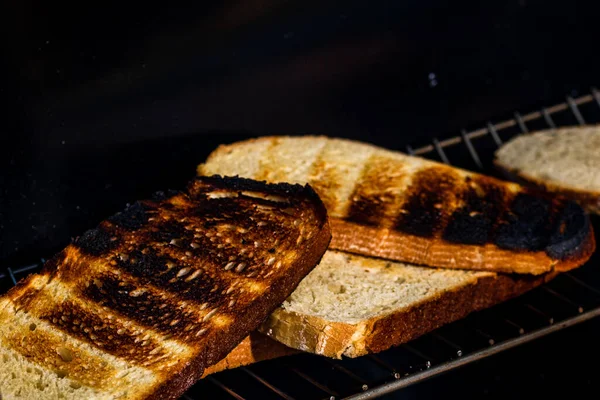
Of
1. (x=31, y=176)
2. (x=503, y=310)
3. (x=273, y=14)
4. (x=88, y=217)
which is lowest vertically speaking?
(x=503, y=310)

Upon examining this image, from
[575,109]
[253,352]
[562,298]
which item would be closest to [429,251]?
[562,298]

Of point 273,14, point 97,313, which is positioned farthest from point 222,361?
point 273,14

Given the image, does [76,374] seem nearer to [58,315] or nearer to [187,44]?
[58,315]

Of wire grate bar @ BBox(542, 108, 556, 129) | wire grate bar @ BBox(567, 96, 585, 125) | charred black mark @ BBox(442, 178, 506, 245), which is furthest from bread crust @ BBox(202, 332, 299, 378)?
wire grate bar @ BBox(567, 96, 585, 125)

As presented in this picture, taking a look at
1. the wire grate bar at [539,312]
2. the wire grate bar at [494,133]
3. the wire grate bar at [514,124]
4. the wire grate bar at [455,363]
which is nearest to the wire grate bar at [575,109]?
the wire grate bar at [514,124]

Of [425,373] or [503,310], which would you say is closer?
[425,373]

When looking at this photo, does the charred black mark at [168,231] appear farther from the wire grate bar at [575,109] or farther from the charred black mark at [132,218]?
the wire grate bar at [575,109]
